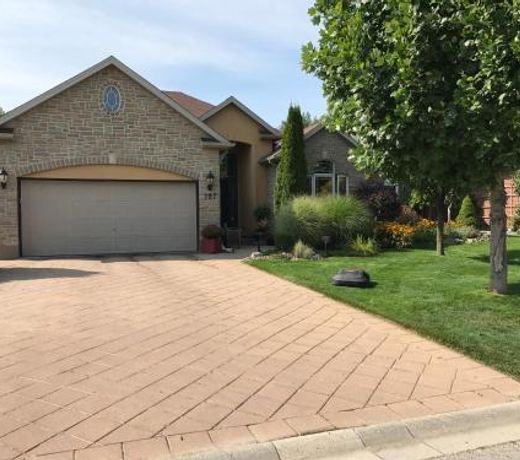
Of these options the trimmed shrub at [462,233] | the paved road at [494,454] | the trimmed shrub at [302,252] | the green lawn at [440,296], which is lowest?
the paved road at [494,454]

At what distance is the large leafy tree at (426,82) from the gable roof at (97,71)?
9485 millimetres

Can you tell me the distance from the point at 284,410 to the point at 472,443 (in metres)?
1.35

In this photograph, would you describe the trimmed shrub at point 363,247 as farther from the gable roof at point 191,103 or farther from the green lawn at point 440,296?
the gable roof at point 191,103

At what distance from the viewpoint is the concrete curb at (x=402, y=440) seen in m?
3.56

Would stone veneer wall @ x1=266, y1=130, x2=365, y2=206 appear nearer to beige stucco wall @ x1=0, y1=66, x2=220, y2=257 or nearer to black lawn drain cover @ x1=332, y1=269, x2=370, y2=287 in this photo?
beige stucco wall @ x1=0, y1=66, x2=220, y2=257

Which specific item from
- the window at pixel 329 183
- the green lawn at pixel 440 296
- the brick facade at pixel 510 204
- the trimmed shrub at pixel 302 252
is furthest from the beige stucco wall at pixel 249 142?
the brick facade at pixel 510 204

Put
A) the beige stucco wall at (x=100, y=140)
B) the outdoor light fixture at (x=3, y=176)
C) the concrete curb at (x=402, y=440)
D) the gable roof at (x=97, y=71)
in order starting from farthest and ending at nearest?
the beige stucco wall at (x=100, y=140) → the gable roof at (x=97, y=71) → the outdoor light fixture at (x=3, y=176) → the concrete curb at (x=402, y=440)

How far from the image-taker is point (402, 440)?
3.86 m

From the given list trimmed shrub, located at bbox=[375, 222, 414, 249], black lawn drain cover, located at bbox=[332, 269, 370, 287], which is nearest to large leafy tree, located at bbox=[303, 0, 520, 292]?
black lawn drain cover, located at bbox=[332, 269, 370, 287]

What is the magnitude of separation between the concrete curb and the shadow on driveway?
840 centimetres

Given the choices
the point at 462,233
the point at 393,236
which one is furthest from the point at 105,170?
the point at 462,233

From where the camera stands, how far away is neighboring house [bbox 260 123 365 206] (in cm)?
2053

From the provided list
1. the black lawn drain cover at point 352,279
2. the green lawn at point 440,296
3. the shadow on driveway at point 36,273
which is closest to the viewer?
the green lawn at point 440,296

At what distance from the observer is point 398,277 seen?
1040 cm
